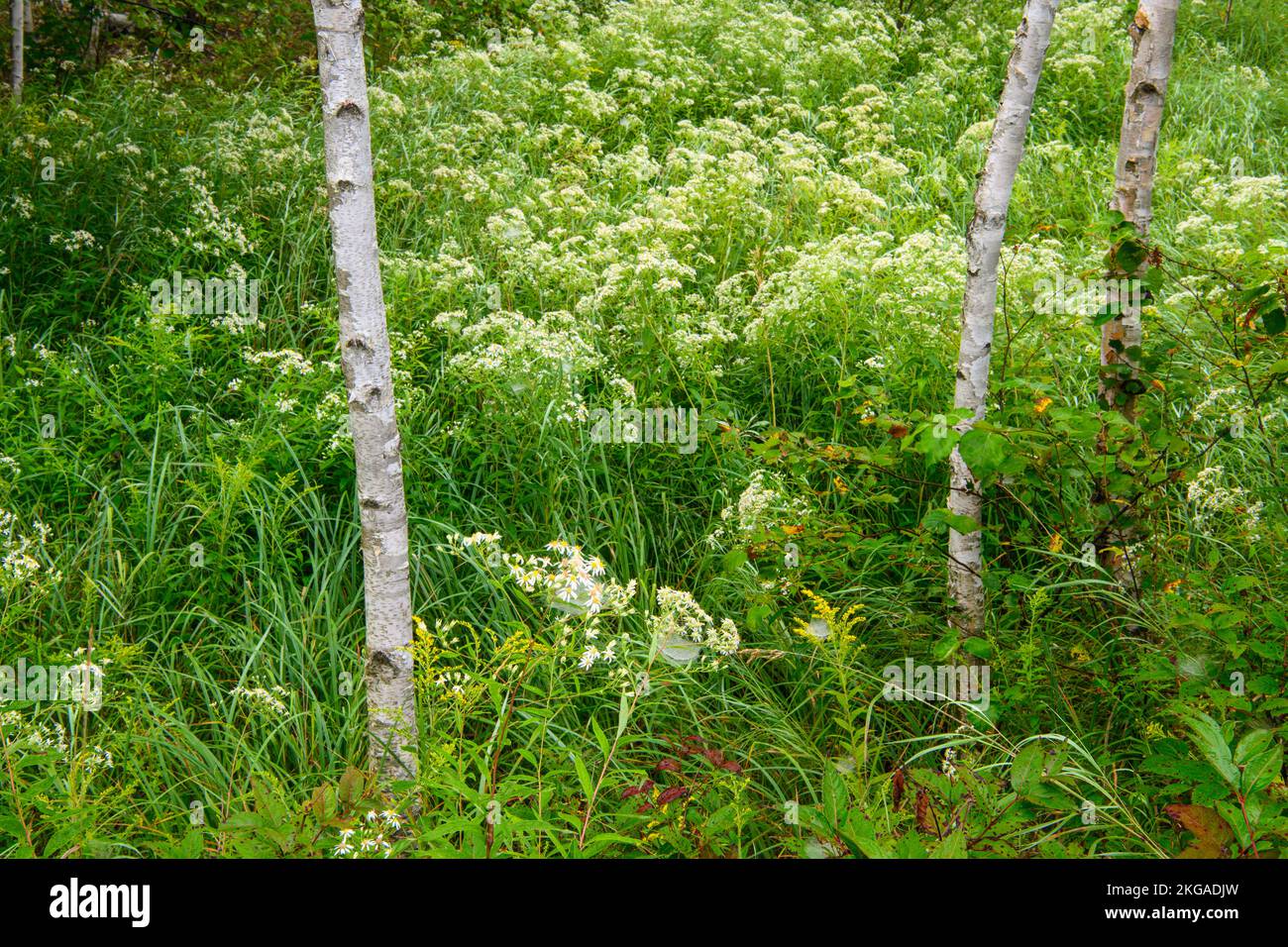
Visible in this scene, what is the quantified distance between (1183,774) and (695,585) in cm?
213

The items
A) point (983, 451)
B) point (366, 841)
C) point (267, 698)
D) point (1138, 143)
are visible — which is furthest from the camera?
point (1138, 143)

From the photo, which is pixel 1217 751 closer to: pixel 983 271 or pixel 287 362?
pixel 983 271

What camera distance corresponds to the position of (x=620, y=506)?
4484 millimetres

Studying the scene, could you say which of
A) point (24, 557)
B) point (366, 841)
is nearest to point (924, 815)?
point (366, 841)

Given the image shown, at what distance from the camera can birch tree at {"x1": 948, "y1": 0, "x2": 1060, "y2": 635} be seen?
11.6 feet

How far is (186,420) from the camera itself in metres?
4.68

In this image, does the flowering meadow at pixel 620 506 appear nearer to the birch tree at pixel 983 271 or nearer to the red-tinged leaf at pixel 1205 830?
the red-tinged leaf at pixel 1205 830

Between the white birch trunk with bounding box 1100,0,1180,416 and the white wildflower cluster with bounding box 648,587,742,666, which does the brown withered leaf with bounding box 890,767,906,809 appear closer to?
the white wildflower cluster with bounding box 648,587,742,666

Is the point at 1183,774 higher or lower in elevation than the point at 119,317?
lower

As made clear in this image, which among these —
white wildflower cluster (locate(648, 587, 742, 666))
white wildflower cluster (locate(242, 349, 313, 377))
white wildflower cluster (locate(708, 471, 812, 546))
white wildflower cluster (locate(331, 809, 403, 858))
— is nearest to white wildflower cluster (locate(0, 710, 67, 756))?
white wildflower cluster (locate(331, 809, 403, 858))

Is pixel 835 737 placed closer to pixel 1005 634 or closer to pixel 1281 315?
pixel 1005 634

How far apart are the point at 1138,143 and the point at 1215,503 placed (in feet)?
4.59
